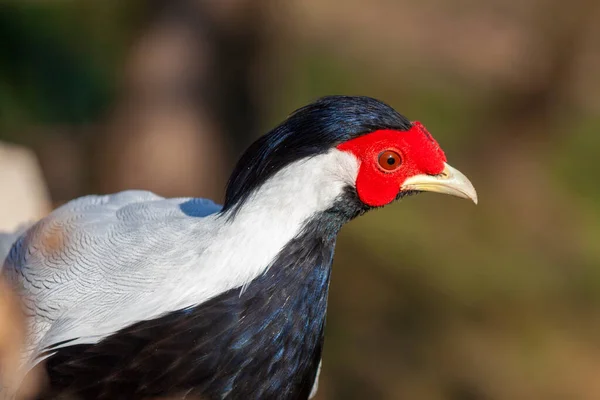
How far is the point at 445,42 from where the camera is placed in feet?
39.3

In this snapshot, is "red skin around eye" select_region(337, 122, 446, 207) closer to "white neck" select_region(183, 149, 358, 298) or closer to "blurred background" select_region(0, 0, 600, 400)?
"white neck" select_region(183, 149, 358, 298)

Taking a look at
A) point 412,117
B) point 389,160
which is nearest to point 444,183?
point 389,160

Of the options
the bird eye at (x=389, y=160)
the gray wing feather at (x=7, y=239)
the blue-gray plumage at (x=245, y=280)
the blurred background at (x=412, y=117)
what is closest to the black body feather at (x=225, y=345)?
the blue-gray plumage at (x=245, y=280)

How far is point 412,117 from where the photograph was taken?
9.91m

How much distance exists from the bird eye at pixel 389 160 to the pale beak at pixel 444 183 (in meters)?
0.09

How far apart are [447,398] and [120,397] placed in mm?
3939

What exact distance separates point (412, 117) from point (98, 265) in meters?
7.54

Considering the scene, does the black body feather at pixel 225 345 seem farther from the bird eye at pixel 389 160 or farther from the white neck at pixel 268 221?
the bird eye at pixel 389 160

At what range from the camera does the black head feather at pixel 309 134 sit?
260 cm

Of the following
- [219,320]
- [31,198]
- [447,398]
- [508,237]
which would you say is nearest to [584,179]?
[508,237]

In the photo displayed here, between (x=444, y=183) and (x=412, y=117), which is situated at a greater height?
(x=444, y=183)

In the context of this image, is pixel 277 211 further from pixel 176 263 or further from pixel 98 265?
pixel 98 265

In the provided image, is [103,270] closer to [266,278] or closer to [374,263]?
[266,278]

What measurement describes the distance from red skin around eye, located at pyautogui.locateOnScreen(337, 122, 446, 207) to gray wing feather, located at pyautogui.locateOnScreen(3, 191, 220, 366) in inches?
24.4
